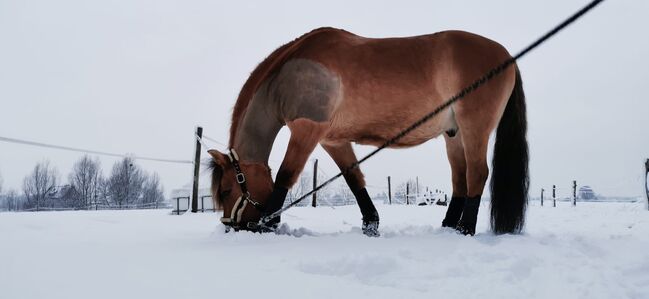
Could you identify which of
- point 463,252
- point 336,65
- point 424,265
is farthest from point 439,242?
point 336,65

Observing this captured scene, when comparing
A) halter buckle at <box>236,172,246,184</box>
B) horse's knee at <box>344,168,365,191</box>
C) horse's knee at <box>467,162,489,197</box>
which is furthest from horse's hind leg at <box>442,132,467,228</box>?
halter buckle at <box>236,172,246,184</box>

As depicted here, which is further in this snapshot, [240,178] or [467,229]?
[240,178]

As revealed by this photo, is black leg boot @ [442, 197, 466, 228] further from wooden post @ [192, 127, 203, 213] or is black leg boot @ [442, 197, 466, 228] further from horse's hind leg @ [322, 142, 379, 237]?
wooden post @ [192, 127, 203, 213]

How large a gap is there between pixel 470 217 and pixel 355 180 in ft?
3.65

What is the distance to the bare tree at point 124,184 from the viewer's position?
39756 millimetres

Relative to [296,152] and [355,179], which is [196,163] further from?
[296,152]

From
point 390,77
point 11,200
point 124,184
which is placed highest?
point 390,77

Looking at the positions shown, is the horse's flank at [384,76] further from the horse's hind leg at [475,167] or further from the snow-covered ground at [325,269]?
the snow-covered ground at [325,269]

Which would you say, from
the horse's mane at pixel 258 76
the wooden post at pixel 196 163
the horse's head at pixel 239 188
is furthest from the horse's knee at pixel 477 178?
the wooden post at pixel 196 163

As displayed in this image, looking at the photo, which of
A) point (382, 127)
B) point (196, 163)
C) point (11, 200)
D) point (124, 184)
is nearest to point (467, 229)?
point (382, 127)

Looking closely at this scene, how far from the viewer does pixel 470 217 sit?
120 inches

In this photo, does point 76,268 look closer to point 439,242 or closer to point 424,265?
point 424,265

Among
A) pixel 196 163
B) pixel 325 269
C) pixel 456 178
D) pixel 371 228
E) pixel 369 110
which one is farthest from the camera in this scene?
pixel 196 163

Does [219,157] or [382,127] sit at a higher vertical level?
[382,127]
